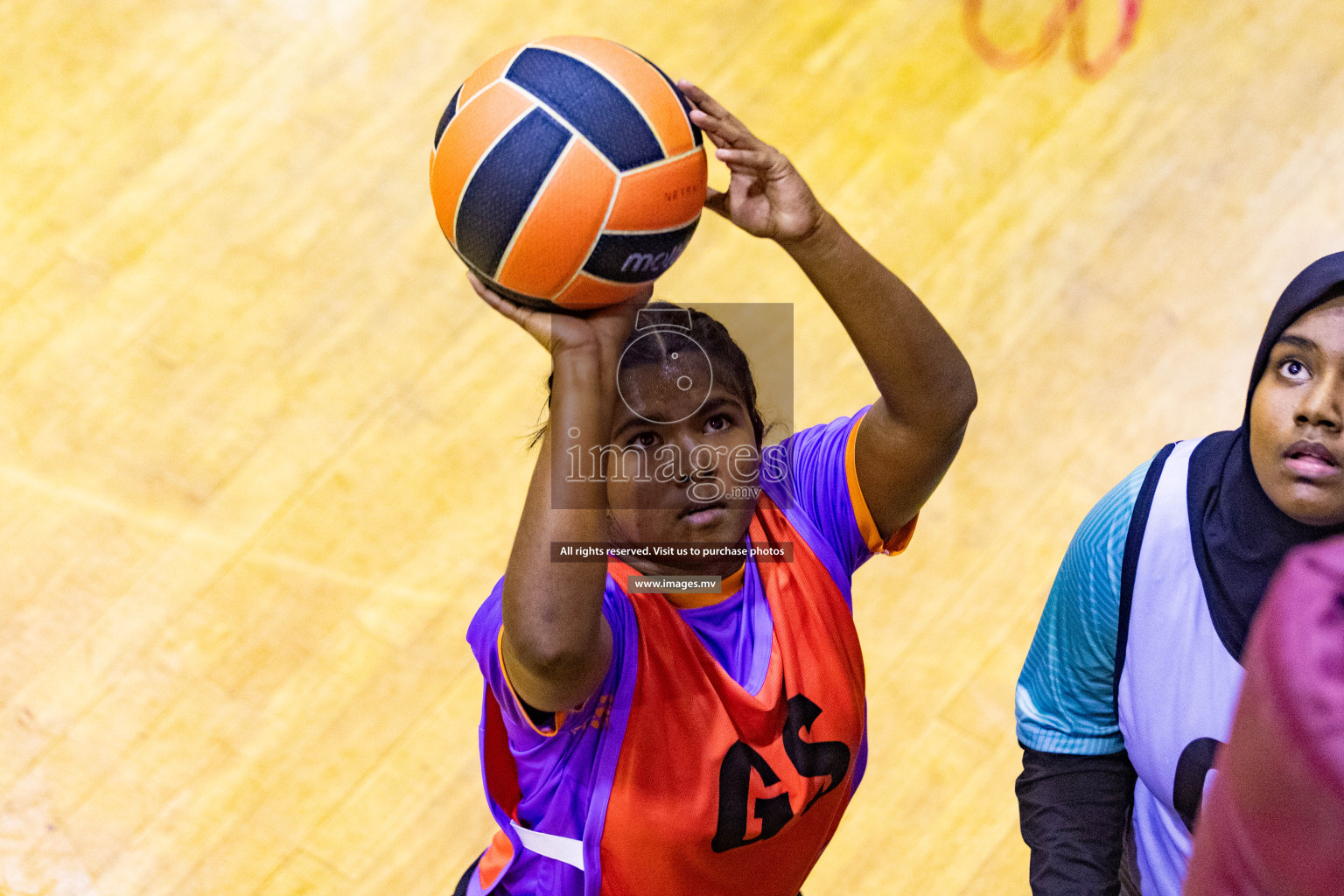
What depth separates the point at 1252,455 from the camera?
1.42m

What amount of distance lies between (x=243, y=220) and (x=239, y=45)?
62 centimetres

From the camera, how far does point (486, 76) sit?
4.92 feet

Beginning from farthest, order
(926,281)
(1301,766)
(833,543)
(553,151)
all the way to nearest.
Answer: (926,281) → (833,543) → (553,151) → (1301,766)

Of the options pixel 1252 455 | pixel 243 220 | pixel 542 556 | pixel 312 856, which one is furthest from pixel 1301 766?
pixel 243 220

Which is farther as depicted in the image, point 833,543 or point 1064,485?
point 1064,485

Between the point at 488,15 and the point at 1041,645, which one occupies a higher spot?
the point at 1041,645

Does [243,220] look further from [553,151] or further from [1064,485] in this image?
[1064,485]

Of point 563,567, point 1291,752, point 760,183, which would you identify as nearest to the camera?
point 1291,752

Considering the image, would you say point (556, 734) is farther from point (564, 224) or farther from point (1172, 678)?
point (1172, 678)

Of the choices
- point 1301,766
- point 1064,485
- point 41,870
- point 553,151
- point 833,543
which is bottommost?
point 41,870

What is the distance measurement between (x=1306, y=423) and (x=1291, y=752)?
2.90ft

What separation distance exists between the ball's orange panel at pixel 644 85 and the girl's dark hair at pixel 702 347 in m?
0.23

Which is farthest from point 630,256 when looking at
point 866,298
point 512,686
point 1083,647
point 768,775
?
point 1083,647

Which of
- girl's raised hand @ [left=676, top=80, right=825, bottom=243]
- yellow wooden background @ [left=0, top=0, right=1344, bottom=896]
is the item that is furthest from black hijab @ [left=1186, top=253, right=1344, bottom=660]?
yellow wooden background @ [left=0, top=0, right=1344, bottom=896]
